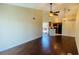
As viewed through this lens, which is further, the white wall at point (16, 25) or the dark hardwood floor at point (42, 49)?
the white wall at point (16, 25)

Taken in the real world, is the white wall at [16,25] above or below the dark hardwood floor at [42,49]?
above

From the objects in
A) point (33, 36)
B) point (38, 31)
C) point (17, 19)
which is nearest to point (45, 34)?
point (38, 31)

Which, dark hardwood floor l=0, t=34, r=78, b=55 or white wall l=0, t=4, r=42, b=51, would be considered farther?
white wall l=0, t=4, r=42, b=51

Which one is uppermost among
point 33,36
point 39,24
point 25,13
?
point 25,13

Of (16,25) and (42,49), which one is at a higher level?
(16,25)

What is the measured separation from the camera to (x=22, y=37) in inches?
180

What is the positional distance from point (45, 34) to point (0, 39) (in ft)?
10.8

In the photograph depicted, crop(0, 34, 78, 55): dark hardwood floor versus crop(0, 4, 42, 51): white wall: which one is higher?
crop(0, 4, 42, 51): white wall

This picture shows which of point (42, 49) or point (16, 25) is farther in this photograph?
point (16, 25)

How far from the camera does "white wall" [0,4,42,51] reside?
11.8 ft

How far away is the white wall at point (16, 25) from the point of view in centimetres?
359

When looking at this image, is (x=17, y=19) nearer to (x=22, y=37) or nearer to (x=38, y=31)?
(x=22, y=37)

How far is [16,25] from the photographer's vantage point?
4133 millimetres

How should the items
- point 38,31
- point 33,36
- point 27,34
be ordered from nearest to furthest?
1. point 27,34
2. point 33,36
3. point 38,31
